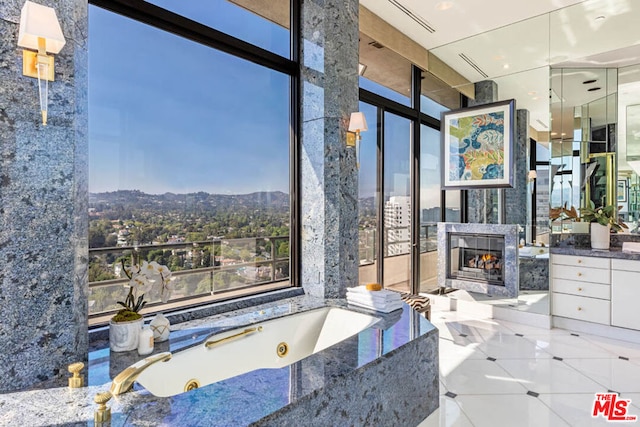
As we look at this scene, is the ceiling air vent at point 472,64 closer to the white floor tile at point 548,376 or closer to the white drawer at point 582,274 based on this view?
the white drawer at point 582,274

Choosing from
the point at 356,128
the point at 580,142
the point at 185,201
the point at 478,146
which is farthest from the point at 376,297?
the point at 580,142

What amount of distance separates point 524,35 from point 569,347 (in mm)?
3351

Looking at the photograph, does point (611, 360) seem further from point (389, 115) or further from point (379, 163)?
point (389, 115)

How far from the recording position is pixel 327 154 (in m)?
2.84

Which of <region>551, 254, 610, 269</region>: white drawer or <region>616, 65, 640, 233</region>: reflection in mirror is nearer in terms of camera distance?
<region>551, 254, 610, 269</region>: white drawer

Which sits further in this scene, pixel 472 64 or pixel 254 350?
pixel 472 64

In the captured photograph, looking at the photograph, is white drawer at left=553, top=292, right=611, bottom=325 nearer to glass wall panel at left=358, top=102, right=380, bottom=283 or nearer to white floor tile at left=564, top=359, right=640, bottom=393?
white floor tile at left=564, top=359, right=640, bottom=393

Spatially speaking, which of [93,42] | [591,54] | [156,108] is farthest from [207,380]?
[591,54]

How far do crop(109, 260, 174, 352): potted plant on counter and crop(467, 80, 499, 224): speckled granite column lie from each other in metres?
3.78

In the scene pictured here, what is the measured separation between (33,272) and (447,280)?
4293 mm

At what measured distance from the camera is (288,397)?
1.27 metres

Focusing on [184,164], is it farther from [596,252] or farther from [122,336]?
[596,252]

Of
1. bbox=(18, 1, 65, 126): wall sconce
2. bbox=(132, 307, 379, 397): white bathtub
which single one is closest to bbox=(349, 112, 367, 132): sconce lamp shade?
bbox=(132, 307, 379, 397): white bathtub

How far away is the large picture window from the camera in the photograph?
2010 millimetres
